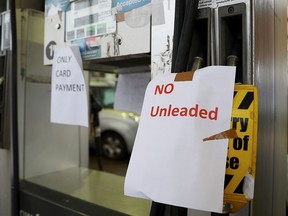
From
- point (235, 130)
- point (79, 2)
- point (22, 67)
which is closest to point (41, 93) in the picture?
point (22, 67)

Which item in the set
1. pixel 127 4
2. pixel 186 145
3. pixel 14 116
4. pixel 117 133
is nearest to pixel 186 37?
pixel 186 145

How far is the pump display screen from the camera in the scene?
2.81 feet

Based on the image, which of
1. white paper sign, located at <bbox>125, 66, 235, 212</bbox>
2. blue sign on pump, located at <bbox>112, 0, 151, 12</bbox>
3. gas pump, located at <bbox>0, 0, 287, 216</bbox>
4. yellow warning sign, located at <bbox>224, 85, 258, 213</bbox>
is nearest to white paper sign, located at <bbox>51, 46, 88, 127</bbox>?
gas pump, located at <bbox>0, 0, 287, 216</bbox>

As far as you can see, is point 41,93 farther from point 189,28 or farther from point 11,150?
point 189,28

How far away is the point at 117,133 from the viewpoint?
4.29m

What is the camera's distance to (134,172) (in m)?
0.56

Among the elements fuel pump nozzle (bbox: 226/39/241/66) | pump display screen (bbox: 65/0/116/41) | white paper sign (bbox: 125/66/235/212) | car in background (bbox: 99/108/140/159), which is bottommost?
car in background (bbox: 99/108/140/159)

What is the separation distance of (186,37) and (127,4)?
0.31 metres

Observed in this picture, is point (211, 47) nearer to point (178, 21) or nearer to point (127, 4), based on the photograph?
point (178, 21)

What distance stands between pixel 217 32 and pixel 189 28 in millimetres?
86

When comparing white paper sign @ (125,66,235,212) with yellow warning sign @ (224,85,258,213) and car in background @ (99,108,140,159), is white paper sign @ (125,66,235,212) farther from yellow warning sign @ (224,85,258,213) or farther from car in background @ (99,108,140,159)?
car in background @ (99,108,140,159)

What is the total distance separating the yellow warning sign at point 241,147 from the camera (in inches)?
19.4

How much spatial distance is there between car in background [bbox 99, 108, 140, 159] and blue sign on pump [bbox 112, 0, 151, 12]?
10.6 ft

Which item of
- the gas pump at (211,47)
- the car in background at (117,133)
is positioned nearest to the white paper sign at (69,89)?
the gas pump at (211,47)
